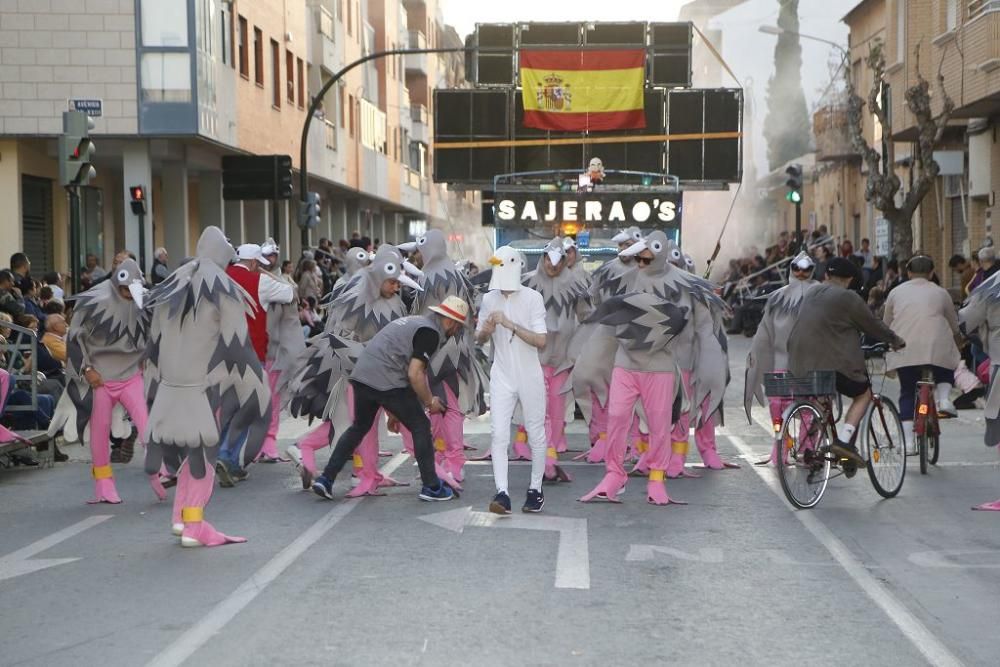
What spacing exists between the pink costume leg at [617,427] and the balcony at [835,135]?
34417mm

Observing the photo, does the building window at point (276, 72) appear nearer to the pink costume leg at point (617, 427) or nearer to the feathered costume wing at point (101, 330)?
the feathered costume wing at point (101, 330)

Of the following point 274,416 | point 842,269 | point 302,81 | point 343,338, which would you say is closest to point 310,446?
point 343,338

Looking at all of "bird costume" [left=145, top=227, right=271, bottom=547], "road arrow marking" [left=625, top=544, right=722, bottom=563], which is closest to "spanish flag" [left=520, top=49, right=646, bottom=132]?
"bird costume" [left=145, top=227, right=271, bottom=547]

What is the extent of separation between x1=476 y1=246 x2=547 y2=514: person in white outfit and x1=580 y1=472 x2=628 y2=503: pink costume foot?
58 cm

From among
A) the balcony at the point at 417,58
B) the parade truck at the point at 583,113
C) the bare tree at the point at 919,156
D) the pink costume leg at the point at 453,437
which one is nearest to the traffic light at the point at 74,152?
the pink costume leg at the point at 453,437

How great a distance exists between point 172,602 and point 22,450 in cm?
627

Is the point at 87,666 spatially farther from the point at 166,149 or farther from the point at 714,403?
the point at 166,149

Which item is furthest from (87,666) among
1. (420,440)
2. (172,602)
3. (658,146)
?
(658,146)

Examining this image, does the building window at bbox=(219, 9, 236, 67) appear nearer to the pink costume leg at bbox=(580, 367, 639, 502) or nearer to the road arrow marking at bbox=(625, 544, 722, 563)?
the pink costume leg at bbox=(580, 367, 639, 502)

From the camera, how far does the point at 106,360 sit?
11648mm

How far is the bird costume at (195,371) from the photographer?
9.40m

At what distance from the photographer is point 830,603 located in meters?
7.77

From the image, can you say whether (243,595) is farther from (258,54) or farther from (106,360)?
(258,54)

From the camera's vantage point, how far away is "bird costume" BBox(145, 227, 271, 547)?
9.40 metres
